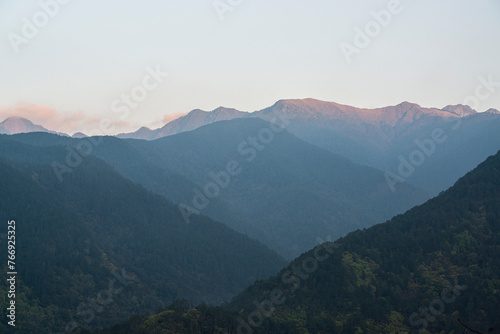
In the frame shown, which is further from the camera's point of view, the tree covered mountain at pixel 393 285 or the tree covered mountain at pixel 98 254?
the tree covered mountain at pixel 98 254

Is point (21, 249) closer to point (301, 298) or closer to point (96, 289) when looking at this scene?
point (96, 289)

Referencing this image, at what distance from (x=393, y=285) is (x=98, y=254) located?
96.3 metres

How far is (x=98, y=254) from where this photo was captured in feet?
484

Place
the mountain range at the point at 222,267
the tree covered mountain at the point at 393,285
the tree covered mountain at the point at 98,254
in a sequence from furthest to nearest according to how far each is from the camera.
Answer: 1. the tree covered mountain at the point at 98,254
2. the mountain range at the point at 222,267
3. the tree covered mountain at the point at 393,285

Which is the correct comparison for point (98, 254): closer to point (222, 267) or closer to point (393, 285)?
point (222, 267)

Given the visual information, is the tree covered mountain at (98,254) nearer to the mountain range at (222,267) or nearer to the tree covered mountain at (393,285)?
the mountain range at (222,267)

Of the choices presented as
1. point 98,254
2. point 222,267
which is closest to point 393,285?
point 98,254

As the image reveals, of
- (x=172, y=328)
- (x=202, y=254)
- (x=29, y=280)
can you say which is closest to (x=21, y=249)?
(x=29, y=280)

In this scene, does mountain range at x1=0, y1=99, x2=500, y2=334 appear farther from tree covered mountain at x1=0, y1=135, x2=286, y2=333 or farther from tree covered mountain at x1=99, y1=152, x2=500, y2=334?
tree covered mountain at x1=0, y1=135, x2=286, y2=333

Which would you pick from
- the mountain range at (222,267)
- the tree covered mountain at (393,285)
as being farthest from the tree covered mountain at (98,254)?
the tree covered mountain at (393,285)

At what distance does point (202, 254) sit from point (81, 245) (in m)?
52.6

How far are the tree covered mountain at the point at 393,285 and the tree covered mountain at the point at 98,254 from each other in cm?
5387

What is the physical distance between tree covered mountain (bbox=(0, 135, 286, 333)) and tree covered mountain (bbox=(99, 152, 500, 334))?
177 feet

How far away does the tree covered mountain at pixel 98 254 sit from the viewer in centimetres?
11919
